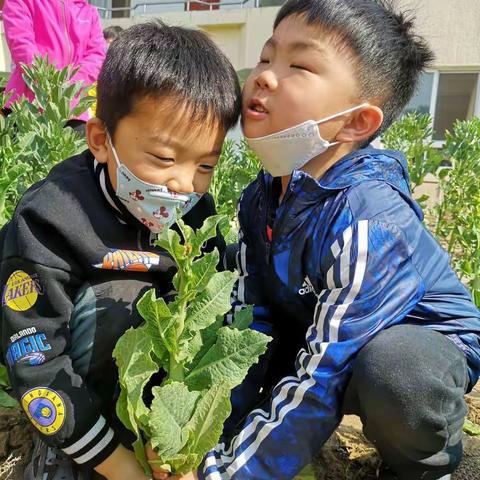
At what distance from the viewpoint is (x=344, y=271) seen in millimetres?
1211

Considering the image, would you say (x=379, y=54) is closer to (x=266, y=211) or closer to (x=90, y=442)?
(x=266, y=211)

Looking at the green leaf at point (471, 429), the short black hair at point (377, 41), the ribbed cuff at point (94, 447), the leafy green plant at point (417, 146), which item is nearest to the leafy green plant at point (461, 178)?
the leafy green plant at point (417, 146)

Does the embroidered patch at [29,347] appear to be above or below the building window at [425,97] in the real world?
above

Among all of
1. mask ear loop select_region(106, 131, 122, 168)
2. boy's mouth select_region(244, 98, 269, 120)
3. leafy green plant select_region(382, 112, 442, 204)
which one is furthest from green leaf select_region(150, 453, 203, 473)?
leafy green plant select_region(382, 112, 442, 204)

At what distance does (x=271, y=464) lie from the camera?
1199 mm

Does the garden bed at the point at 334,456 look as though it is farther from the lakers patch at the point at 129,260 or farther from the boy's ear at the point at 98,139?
the boy's ear at the point at 98,139

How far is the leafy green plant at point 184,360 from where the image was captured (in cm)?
110

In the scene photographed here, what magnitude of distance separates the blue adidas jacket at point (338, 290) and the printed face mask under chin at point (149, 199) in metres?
0.28

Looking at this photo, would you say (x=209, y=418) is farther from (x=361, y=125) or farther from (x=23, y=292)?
(x=361, y=125)

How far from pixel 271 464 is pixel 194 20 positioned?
34.9 feet

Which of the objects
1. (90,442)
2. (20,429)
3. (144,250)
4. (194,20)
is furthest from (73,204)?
(194,20)

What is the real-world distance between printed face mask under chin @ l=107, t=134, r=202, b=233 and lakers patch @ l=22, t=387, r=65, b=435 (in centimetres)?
47

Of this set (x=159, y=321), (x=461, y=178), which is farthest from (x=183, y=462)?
(x=461, y=178)

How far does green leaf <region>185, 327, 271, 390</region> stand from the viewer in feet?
3.89
